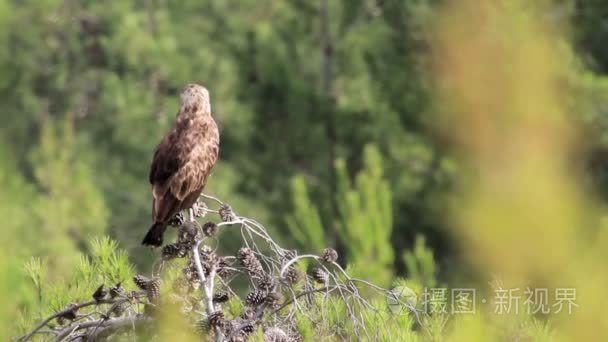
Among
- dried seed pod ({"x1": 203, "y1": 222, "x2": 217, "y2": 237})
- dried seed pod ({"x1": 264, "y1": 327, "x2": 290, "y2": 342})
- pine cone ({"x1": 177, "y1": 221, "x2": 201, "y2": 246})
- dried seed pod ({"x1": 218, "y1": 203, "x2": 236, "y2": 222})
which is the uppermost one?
dried seed pod ({"x1": 218, "y1": 203, "x2": 236, "y2": 222})

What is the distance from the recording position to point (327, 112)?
1357cm

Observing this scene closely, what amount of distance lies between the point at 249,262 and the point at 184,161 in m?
0.84

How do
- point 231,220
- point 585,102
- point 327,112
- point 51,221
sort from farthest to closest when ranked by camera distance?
point 327,112 < point 51,221 < point 585,102 < point 231,220

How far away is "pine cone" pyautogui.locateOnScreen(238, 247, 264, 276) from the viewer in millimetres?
3604

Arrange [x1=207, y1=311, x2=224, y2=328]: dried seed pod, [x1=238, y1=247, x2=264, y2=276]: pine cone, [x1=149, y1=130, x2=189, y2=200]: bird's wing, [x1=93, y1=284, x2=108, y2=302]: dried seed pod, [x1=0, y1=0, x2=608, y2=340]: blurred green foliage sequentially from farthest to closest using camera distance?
[x1=0, y1=0, x2=608, y2=340]: blurred green foliage → [x1=149, y1=130, x2=189, y2=200]: bird's wing → [x1=238, y1=247, x2=264, y2=276]: pine cone → [x1=93, y1=284, x2=108, y2=302]: dried seed pod → [x1=207, y1=311, x2=224, y2=328]: dried seed pod

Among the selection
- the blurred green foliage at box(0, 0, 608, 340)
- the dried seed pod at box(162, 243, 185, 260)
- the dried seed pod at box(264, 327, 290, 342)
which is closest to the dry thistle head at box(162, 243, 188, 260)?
the dried seed pod at box(162, 243, 185, 260)

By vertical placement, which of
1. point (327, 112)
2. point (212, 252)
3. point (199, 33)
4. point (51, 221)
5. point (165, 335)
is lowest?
point (165, 335)

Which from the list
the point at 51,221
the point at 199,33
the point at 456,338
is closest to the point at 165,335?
the point at 456,338

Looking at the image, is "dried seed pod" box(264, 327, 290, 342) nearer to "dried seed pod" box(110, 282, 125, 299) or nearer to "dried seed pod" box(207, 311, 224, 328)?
"dried seed pod" box(207, 311, 224, 328)

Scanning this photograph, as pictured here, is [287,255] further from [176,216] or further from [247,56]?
[247,56]

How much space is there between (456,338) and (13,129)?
11.5 meters

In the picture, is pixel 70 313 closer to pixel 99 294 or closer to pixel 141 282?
pixel 99 294

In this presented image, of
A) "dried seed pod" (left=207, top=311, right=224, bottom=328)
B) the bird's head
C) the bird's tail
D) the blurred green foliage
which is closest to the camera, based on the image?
"dried seed pod" (left=207, top=311, right=224, bottom=328)

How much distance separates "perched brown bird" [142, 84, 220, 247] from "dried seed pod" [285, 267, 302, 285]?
637mm
